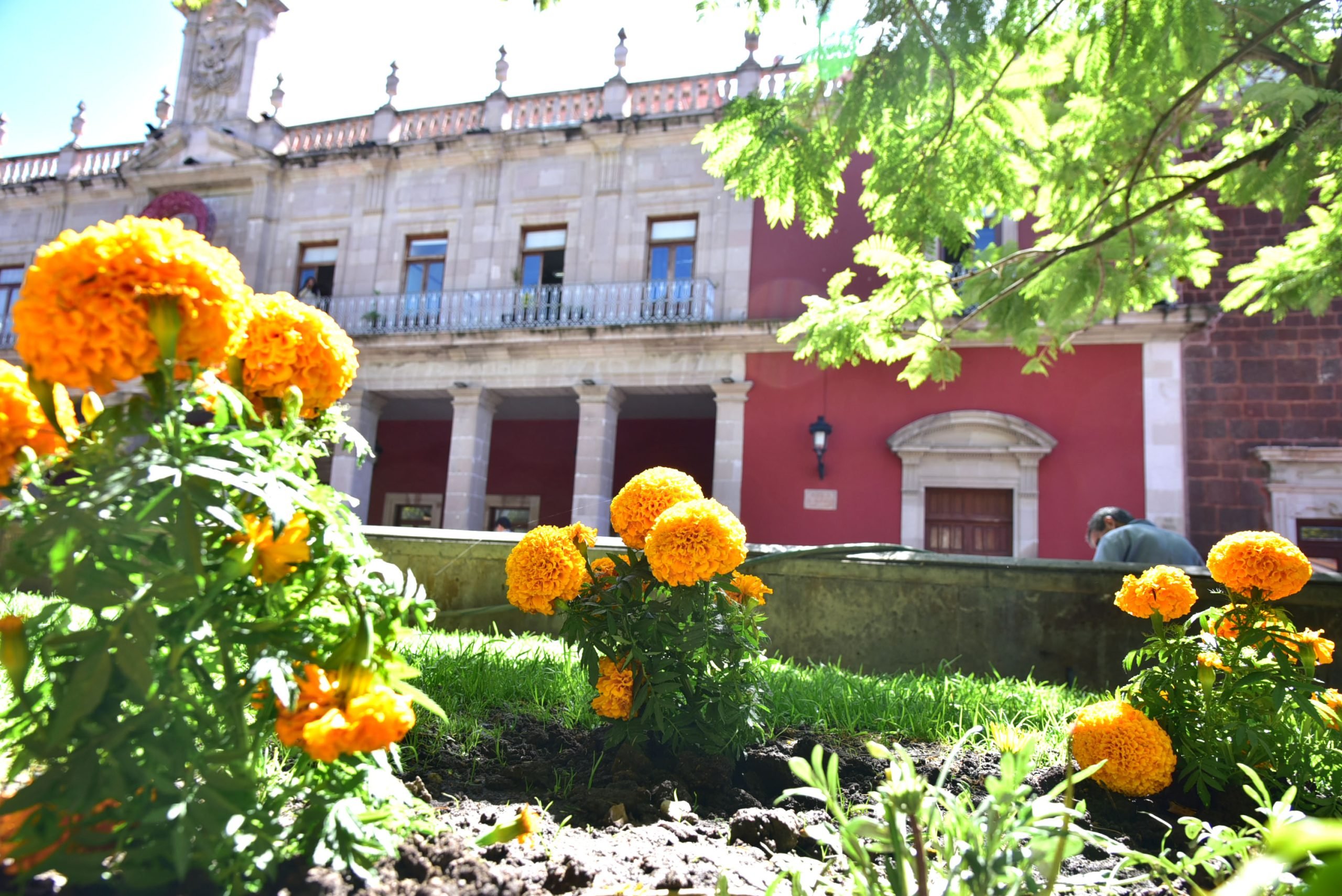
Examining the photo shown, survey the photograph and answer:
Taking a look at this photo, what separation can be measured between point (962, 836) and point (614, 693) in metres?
1.00

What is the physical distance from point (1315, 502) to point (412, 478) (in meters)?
15.4

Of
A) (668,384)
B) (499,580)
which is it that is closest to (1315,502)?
(668,384)

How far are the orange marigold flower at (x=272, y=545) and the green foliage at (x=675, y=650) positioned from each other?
0.91 m

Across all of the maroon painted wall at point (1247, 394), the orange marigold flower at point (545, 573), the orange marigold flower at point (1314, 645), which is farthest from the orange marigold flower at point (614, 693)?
the maroon painted wall at point (1247, 394)

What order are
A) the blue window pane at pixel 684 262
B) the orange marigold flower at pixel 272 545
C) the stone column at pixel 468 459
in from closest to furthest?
the orange marigold flower at pixel 272 545 < the stone column at pixel 468 459 < the blue window pane at pixel 684 262

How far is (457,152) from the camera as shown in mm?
14812

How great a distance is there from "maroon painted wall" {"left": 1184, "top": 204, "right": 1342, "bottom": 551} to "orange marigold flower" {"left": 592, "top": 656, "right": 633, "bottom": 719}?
36.6 ft

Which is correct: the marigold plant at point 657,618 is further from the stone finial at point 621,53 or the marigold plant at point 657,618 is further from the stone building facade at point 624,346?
the stone finial at point 621,53

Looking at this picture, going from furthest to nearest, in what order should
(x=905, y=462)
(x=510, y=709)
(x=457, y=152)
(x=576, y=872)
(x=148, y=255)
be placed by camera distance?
(x=457, y=152), (x=905, y=462), (x=510, y=709), (x=576, y=872), (x=148, y=255)

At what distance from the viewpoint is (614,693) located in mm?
2033

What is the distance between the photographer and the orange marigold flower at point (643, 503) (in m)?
2.13

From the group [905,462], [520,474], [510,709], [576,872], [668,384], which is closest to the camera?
[576,872]

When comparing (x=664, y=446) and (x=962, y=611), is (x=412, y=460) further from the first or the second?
(x=962, y=611)

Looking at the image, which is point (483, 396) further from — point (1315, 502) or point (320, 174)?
point (1315, 502)
